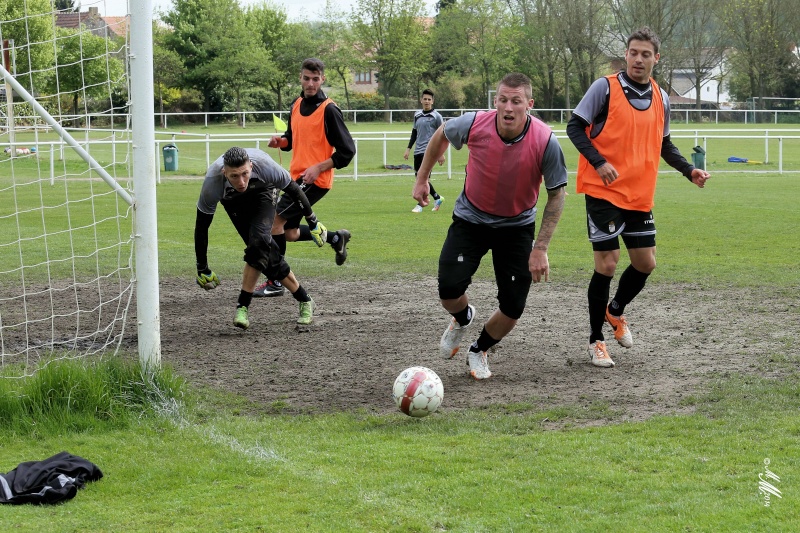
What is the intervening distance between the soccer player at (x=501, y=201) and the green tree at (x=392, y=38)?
62.8 meters

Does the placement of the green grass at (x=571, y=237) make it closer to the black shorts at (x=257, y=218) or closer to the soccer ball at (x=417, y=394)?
the black shorts at (x=257, y=218)

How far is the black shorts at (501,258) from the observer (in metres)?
6.38

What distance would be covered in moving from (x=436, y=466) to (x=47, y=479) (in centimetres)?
184

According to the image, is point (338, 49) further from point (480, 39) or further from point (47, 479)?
point (47, 479)

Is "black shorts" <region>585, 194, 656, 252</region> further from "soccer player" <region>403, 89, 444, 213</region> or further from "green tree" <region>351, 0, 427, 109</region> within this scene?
"green tree" <region>351, 0, 427, 109</region>

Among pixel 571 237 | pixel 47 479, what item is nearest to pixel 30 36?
pixel 47 479

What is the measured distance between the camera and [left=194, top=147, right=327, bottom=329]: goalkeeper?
777 centimetres

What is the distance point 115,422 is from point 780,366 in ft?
14.5

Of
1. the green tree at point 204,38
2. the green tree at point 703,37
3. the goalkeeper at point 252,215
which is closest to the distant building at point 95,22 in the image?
the goalkeeper at point 252,215

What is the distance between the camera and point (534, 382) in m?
6.39

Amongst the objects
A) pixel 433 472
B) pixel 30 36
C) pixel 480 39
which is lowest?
pixel 433 472

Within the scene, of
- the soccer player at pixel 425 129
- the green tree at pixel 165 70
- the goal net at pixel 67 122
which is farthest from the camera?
the green tree at pixel 165 70

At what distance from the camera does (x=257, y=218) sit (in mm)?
8047

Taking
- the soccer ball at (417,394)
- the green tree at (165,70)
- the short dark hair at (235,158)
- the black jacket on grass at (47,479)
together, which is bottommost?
the black jacket on grass at (47,479)
